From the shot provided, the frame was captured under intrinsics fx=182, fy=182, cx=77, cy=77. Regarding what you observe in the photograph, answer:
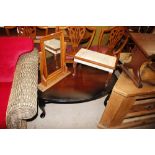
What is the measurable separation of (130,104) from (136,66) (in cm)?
41

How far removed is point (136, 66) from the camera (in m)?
1.89

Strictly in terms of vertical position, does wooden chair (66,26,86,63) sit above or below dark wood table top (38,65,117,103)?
Result: above

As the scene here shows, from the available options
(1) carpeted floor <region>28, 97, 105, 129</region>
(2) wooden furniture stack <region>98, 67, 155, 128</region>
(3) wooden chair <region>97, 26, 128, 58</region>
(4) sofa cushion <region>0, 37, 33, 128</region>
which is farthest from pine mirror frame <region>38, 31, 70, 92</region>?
(3) wooden chair <region>97, 26, 128, 58</region>

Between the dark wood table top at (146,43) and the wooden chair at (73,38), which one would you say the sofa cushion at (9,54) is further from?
the dark wood table top at (146,43)

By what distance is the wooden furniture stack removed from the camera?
1.71 metres

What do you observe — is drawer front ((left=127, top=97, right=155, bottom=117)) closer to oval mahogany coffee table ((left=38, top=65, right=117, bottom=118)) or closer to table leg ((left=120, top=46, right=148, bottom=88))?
table leg ((left=120, top=46, right=148, bottom=88))

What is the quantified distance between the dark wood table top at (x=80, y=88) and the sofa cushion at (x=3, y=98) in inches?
12.1

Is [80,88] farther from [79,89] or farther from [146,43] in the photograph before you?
[146,43]

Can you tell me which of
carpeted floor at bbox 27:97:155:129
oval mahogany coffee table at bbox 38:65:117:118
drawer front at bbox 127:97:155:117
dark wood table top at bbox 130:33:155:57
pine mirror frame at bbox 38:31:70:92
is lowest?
carpeted floor at bbox 27:97:155:129

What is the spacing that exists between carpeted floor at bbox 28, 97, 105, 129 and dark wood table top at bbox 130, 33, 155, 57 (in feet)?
3.35
